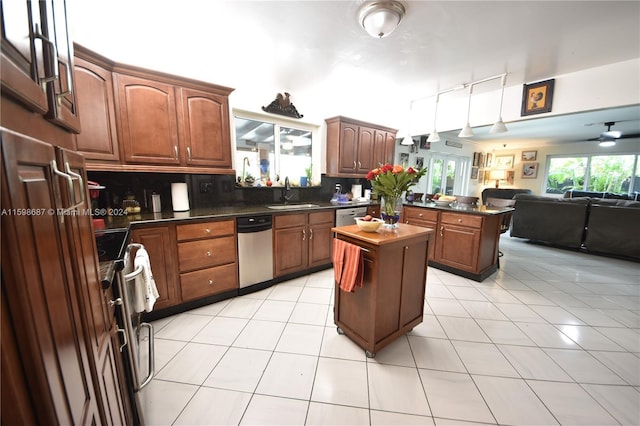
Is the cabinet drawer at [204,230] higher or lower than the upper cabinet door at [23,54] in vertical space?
lower

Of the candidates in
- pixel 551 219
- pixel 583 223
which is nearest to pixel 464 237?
pixel 551 219

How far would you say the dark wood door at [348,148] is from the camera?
3648 mm

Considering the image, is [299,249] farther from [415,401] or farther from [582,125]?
[582,125]

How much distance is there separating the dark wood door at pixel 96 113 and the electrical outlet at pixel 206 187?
2.65 ft

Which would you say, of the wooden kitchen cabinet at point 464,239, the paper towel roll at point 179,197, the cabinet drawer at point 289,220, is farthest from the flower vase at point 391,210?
the paper towel roll at point 179,197

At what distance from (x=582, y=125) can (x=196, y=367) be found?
8.34 metres

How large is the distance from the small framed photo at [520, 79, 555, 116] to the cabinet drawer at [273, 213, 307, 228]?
3230 millimetres

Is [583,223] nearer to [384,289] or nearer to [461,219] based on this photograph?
[461,219]

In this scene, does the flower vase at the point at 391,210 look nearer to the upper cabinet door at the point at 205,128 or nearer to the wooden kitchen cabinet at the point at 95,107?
the upper cabinet door at the point at 205,128

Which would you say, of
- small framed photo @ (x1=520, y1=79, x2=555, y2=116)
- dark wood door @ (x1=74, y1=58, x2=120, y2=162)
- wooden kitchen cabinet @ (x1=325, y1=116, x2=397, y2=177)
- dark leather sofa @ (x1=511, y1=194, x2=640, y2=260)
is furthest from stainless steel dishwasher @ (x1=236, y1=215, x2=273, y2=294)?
dark leather sofa @ (x1=511, y1=194, x2=640, y2=260)

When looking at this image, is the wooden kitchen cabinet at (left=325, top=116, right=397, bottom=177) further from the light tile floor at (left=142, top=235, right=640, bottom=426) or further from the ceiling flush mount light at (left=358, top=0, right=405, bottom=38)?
the light tile floor at (left=142, top=235, right=640, bottom=426)

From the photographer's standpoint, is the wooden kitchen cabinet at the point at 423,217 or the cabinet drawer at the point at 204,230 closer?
the cabinet drawer at the point at 204,230

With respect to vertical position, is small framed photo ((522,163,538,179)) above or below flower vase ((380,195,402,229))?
above

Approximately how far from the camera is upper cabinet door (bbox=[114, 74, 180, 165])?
81.7 inches
